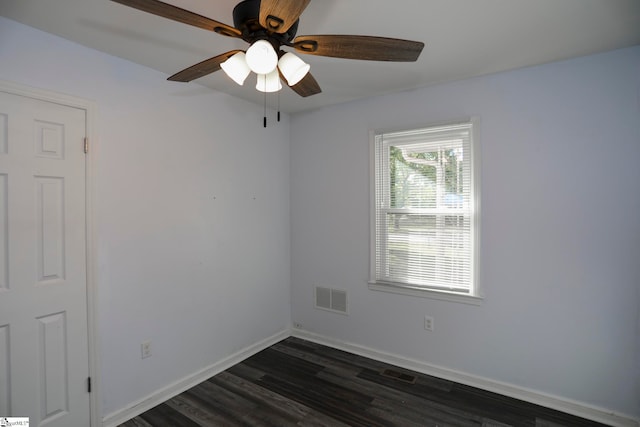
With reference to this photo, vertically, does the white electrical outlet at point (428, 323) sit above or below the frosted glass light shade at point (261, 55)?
below

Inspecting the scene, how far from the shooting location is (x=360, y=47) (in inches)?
53.7

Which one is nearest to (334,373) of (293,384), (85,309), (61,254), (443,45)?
(293,384)

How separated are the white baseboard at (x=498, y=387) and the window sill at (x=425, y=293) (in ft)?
1.95

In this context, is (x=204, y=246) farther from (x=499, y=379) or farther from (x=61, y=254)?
(x=499, y=379)

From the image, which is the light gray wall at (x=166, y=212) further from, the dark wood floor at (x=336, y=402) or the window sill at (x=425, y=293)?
the window sill at (x=425, y=293)

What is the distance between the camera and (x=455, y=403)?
2400mm

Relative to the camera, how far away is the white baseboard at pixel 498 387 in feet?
7.16

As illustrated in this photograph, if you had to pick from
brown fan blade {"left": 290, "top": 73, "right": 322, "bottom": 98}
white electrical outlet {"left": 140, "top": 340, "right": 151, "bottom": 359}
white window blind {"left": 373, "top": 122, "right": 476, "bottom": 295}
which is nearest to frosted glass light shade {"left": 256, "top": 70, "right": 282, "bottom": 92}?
brown fan blade {"left": 290, "top": 73, "right": 322, "bottom": 98}

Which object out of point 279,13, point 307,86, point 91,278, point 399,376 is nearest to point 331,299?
point 399,376

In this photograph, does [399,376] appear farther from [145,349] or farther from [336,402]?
[145,349]

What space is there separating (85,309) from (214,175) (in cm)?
136

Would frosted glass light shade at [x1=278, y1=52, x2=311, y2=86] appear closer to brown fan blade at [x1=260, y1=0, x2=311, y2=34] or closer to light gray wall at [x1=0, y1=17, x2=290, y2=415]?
brown fan blade at [x1=260, y1=0, x2=311, y2=34]

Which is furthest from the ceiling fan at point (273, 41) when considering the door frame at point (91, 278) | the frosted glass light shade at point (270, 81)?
the door frame at point (91, 278)

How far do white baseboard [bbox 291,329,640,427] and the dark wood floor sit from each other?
6 centimetres
